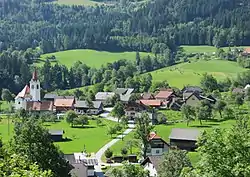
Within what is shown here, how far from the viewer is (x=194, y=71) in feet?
365

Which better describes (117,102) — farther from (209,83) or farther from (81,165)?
(81,165)

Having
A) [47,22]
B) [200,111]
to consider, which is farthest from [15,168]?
[47,22]

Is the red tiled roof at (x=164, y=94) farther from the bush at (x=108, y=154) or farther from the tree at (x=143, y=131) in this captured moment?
the tree at (x=143, y=131)

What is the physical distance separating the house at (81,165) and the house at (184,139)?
34.1ft

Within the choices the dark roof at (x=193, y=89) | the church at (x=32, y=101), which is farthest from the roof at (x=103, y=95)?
the dark roof at (x=193, y=89)

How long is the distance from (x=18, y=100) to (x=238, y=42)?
82.8 m

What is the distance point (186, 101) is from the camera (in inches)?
3206

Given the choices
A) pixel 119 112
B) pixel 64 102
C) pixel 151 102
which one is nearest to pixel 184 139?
pixel 119 112

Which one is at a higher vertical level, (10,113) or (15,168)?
(15,168)

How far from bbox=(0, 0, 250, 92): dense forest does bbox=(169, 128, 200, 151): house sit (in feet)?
178

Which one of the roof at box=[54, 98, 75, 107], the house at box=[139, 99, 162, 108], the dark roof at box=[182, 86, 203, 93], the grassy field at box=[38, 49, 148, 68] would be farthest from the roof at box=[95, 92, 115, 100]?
the grassy field at box=[38, 49, 148, 68]

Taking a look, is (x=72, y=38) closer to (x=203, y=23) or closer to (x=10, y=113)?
(x=203, y=23)

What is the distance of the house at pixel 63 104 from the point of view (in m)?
81.3

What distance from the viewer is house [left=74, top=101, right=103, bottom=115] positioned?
80.8 m
